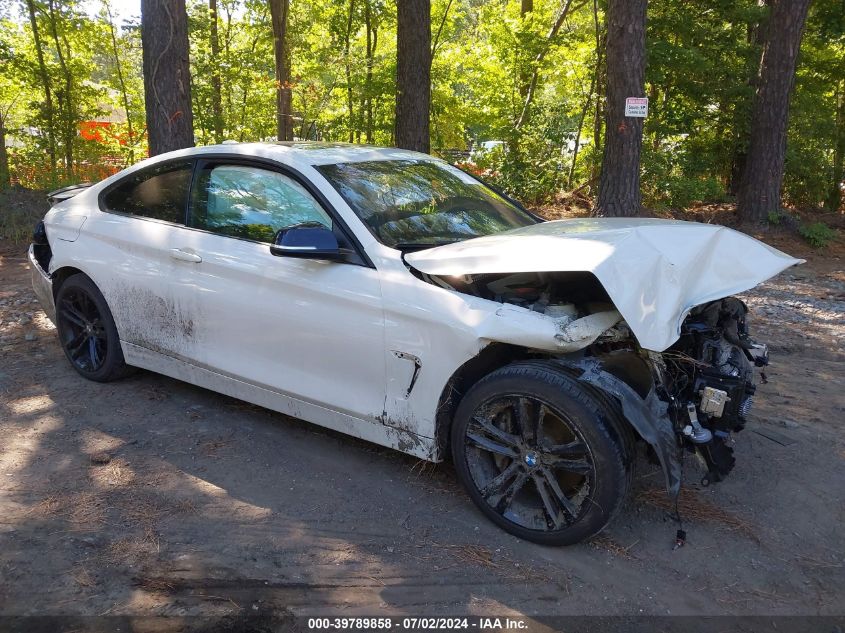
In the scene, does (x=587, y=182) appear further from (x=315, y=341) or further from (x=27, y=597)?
(x=27, y=597)

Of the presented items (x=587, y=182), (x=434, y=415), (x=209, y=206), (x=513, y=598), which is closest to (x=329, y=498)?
(x=434, y=415)

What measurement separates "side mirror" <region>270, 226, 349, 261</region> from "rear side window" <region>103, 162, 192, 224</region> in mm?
1228

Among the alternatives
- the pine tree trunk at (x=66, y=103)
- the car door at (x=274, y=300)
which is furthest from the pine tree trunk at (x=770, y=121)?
the pine tree trunk at (x=66, y=103)

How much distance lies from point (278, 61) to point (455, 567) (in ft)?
57.3

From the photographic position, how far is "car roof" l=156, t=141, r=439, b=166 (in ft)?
13.9

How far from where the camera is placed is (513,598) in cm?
297

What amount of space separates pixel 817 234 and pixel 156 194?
409 inches

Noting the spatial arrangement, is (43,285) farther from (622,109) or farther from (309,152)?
(622,109)

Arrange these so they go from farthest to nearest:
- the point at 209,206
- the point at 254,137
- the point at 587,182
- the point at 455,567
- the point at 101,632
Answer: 1. the point at 254,137
2. the point at 587,182
3. the point at 209,206
4. the point at 455,567
5. the point at 101,632

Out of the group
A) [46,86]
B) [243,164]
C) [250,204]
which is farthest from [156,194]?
[46,86]

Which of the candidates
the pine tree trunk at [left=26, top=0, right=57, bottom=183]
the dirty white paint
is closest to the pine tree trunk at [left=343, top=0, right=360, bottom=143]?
the pine tree trunk at [left=26, top=0, right=57, bottom=183]

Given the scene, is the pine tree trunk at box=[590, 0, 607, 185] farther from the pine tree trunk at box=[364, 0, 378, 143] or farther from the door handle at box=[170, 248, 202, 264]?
the door handle at box=[170, 248, 202, 264]

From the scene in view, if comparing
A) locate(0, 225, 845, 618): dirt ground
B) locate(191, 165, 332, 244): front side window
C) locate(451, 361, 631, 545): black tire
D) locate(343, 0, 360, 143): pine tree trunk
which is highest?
locate(343, 0, 360, 143): pine tree trunk

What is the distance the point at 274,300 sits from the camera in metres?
3.97
